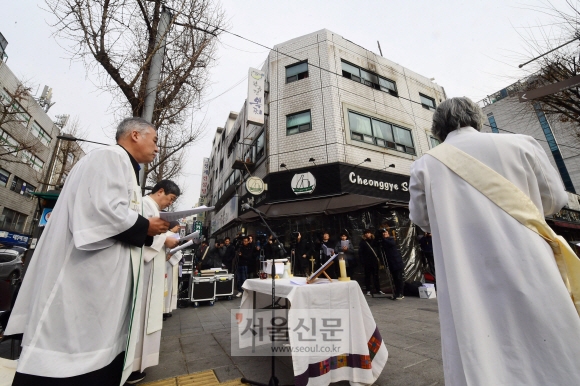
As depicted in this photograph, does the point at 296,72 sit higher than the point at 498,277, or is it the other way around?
the point at 296,72

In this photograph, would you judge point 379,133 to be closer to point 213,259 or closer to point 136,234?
point 213,259

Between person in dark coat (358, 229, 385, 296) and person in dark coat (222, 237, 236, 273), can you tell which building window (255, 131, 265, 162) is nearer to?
person in dark coat (222, 237, 236, 273)

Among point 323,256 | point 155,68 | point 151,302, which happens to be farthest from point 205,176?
point 151,302

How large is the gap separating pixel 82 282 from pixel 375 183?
1080 centimetres

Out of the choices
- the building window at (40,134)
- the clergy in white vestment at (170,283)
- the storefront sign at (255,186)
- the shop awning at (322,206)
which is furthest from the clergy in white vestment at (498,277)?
the building window at (40,134)

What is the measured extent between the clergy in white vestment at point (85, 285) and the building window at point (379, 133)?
11.1m

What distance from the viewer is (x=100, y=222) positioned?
4.44 ft

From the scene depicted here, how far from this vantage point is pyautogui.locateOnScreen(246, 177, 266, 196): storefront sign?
438 inches

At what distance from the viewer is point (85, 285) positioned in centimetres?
132

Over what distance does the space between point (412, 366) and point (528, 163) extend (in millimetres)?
2372

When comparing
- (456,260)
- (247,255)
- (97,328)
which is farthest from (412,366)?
(247,255)

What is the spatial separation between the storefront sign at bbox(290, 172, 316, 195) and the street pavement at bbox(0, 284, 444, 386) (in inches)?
241

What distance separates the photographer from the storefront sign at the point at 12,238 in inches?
824

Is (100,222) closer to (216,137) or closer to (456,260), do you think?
(456,260)
